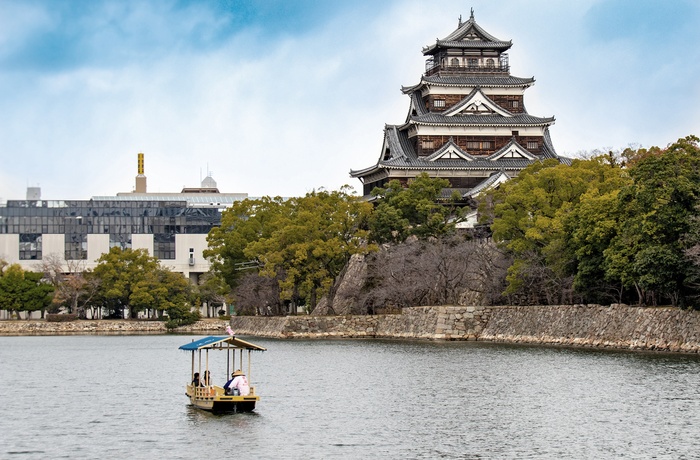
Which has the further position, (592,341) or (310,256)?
(310,256)

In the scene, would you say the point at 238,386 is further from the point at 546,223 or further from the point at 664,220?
the point at 546,223

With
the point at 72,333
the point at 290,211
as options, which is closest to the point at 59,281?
the point at 72,333

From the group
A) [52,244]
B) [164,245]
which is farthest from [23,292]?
[164,245]

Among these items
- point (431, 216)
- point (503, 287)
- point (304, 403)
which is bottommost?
point (304, 403)

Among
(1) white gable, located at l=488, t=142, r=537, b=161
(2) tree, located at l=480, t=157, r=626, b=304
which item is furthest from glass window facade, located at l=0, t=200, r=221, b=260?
(2) tree, located at l=480, t=157, r=626, b=304

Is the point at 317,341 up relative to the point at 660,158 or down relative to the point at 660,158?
down

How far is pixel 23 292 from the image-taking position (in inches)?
Answer: 4230

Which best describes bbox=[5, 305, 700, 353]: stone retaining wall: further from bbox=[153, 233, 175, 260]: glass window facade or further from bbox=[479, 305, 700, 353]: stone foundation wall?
bbox=[153, 233, 175, 260]: glass window facade

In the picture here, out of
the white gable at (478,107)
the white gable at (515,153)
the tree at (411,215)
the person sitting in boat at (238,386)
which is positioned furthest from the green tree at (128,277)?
the person sitting in boat at (238,386)

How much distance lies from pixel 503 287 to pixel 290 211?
23132 millimetres

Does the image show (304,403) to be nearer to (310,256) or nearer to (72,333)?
(310,256)

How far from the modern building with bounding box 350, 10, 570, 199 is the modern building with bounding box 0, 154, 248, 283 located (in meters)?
43.4

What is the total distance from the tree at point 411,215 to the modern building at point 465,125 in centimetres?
754

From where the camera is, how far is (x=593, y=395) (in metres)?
35.2
